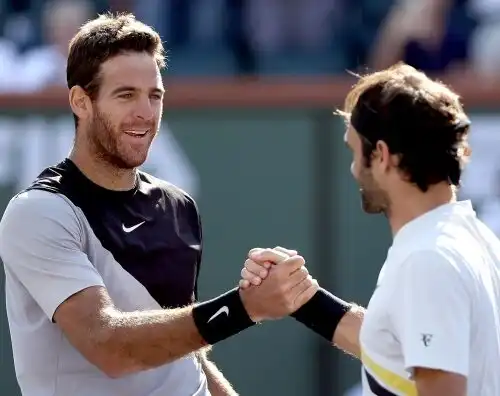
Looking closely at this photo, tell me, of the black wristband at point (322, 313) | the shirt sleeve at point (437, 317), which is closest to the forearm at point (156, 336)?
the black wristband at point (322, 313)

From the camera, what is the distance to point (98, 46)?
12.5 ft

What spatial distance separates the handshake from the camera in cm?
351

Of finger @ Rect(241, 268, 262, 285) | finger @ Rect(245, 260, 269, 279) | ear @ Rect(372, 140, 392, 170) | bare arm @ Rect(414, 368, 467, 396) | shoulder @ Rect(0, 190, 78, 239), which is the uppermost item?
ear @ Rect(372, 140, 392, 170)

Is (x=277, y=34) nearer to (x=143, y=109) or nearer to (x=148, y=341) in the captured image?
(x=143, y=109)

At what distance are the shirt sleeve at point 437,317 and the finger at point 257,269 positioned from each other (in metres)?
0.88

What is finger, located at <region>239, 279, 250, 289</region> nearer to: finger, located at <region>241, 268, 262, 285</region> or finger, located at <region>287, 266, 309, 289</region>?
finger, located at <region>241, 268, 262, 285</region>

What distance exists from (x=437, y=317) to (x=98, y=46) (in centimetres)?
162

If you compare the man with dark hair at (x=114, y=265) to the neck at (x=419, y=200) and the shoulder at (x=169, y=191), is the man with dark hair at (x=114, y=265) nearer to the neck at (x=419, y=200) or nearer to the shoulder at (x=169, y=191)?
the shoulder at (x=169, y=191)

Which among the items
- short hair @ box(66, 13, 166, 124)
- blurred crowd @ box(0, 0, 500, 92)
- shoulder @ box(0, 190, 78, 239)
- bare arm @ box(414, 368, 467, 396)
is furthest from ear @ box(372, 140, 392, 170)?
blurred crowd @ box(0, 0, 500, 92)

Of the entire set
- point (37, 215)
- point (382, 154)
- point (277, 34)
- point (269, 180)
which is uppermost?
point (382, 154)

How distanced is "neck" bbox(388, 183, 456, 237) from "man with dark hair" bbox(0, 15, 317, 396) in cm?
72

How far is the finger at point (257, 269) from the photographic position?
3541mm

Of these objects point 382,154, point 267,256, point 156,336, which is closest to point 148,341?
point 156,336

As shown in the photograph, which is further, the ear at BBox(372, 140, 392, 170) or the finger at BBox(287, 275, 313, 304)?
the finger at BBox(287, 275, 313, 304)
